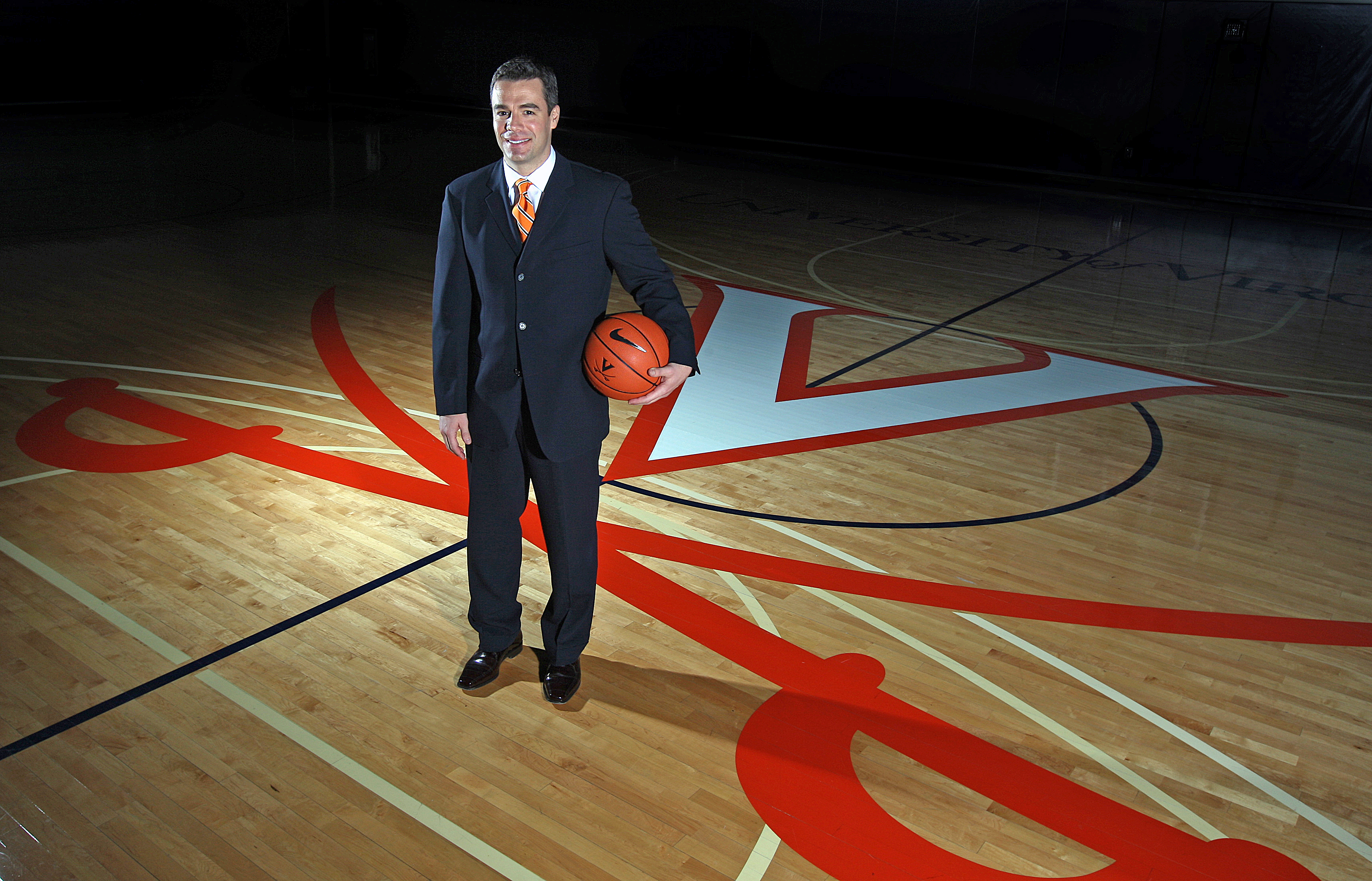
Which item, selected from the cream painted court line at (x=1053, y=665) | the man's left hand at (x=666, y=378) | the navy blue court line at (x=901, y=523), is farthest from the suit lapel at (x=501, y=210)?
the navy blue court line at (x=901, y=523)

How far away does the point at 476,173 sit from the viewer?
281 centimetres

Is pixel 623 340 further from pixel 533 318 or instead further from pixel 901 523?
pixel 901 523

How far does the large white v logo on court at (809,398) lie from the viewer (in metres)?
5.16

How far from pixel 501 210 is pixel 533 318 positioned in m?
0.29

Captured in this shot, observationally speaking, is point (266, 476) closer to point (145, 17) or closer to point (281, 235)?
point (281, 235)

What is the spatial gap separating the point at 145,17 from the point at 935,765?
19.5 meters

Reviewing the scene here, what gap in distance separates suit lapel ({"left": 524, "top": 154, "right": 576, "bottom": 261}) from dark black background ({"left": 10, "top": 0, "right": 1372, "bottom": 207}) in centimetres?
1342

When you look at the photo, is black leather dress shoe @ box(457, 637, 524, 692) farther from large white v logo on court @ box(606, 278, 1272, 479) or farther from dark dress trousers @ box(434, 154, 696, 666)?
large white v logo on court @ box(606, 278, 1272, 479)

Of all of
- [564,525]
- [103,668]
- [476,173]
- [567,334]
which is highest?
[476,173]

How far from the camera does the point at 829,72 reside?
15812 millimetres

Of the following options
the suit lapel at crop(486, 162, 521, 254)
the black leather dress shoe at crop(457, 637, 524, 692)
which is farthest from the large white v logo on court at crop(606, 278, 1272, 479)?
the suit lapel at crop(486, 162, 521, 254)

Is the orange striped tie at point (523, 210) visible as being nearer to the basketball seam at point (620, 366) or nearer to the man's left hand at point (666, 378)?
the basketball seam at point (620, 366)

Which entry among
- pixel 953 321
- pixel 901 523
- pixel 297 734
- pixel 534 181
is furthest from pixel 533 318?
pixel 953 321

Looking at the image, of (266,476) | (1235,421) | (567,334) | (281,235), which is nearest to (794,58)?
(281,235)
